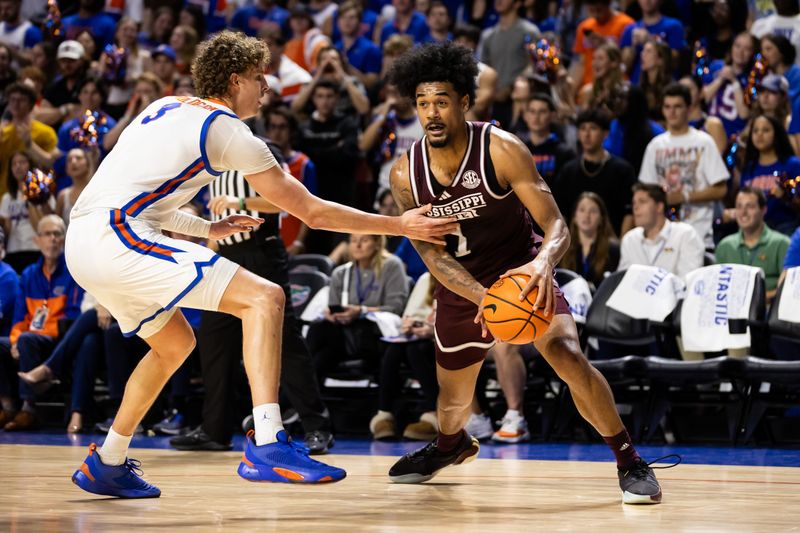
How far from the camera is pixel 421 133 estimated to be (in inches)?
418

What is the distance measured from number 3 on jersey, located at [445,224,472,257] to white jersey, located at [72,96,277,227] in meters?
1.09

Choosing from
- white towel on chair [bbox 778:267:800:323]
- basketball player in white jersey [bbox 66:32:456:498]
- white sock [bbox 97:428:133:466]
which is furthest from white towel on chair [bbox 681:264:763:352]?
white sock [bbox 97:428:133:466]

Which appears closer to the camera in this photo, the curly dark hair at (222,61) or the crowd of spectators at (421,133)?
the curly dark hair at (222,61)

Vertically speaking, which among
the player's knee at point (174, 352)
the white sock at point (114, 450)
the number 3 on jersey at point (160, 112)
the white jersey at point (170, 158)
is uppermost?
the number 3 on jersey at point (160, 112)

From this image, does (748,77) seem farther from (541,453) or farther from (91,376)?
(91,376)

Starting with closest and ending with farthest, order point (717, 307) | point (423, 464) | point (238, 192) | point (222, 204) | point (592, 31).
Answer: point (423, 464), point (222, 204), point (238, 192), point (717, 307), point (592, 31)

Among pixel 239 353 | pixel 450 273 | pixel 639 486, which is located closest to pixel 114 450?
pixel 450 273

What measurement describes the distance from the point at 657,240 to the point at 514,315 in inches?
176

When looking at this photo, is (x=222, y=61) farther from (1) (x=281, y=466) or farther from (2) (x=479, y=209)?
(1) (x=281, y=466)

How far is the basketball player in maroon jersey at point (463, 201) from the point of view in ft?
16.4

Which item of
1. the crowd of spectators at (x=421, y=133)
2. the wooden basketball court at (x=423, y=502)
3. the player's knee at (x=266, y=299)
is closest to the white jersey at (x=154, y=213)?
the player's knee at (x=266, y=299)

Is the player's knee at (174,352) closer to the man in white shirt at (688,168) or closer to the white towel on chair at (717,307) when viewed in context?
the white towel on chair at (717,307)

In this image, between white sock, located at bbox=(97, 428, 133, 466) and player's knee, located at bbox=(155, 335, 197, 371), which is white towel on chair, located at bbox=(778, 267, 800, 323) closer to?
player's knee, located at bbox=(155, 335, 197, 371)

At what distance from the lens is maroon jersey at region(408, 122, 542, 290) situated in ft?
16.8
